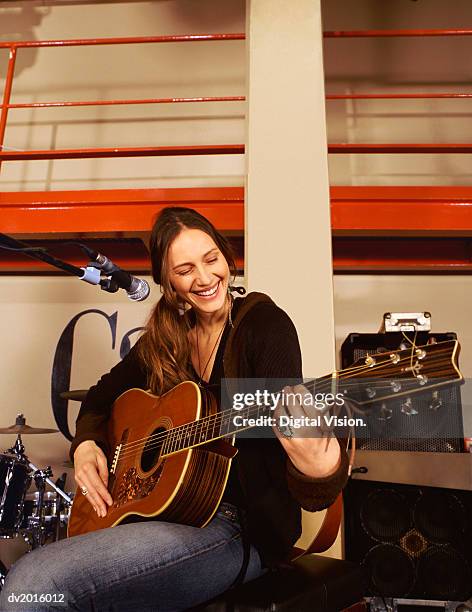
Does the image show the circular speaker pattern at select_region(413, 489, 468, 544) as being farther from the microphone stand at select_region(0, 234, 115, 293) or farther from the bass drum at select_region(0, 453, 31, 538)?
the bass drum at select_region(0, 453, 31, 538)

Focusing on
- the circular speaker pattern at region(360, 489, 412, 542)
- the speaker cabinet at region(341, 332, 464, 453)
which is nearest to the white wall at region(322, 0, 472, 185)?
the speaker cabinet at region(341, 332, 464, 453)

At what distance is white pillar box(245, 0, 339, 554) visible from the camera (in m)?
1.94

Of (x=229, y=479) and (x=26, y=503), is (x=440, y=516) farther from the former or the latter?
(x=26, y=503)

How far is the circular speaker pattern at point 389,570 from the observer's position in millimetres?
2113

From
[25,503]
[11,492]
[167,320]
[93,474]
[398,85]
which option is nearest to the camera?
[93,474]

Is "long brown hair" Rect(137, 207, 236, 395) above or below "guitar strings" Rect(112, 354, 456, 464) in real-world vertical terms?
above

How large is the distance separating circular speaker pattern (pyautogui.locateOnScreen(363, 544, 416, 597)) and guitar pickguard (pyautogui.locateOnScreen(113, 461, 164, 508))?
1.38 m

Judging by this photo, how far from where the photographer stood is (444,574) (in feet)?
6.86

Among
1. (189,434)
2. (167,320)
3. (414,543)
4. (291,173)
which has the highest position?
(291,173)

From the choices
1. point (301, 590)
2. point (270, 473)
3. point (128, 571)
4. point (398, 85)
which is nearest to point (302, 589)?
point (301, 590)

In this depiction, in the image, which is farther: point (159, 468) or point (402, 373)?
point (159, 468)

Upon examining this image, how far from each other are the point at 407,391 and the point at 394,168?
10.6 ft

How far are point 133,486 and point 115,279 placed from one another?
49 cm

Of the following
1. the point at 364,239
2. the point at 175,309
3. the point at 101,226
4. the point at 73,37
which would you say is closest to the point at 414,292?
the point at 364,239
